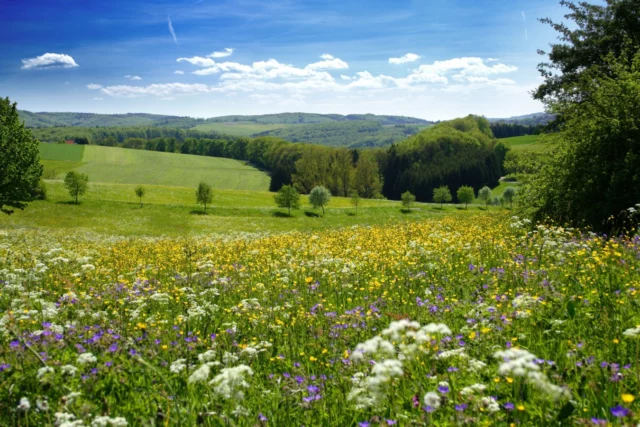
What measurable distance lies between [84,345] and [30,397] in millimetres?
1347

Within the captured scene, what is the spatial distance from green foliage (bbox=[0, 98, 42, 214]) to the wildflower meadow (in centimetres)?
3122

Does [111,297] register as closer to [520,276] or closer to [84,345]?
[84,345]

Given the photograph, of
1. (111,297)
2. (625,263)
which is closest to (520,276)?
(625,263)

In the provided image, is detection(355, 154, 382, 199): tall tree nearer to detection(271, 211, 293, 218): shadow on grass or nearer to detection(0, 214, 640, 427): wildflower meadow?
detection(271, 211, 293, 218): shadow on grass

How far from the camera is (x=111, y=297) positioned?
812 centimetres

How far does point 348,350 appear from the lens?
5.34m

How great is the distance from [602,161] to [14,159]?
4207 cm

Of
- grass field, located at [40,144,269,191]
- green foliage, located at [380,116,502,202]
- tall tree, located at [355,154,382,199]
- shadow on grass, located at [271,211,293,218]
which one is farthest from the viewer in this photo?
green foliage, located at [380,116,502,202]

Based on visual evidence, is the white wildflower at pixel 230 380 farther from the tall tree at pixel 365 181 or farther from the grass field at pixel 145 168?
the grass field at pixel 145 168

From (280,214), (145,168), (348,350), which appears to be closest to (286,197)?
(280,214)

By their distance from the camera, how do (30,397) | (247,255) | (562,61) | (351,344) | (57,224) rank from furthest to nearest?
(57,224), (562,61), (247,255), (351,344), (30,397)

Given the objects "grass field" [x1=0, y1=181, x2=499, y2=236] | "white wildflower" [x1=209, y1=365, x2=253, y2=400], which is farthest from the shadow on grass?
"white wildflower" [x1=209, y1=365, x2=253, y2=400]

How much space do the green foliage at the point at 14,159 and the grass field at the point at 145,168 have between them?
266 ft

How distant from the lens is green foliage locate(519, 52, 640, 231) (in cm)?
1416
